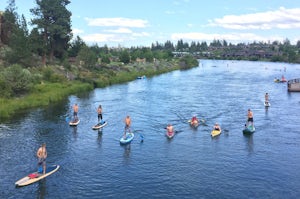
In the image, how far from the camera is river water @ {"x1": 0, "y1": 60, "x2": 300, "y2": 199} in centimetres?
2966

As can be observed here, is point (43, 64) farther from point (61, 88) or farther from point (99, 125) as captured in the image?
point (99, 125)

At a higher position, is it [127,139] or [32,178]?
[127,139]

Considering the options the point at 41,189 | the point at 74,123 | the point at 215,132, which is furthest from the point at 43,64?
the point at 41,189

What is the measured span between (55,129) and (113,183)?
2088 centimetres

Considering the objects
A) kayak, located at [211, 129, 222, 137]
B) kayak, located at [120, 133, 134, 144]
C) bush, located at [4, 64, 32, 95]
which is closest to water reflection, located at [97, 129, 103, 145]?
kayak, located at [120, 133, 134, 144]

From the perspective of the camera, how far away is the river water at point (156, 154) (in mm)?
29656

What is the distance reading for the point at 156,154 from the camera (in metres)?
38.6

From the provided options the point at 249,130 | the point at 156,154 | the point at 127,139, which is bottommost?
the point at 156,154

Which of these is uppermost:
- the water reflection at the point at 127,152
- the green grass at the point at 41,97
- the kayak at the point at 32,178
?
the green grass at the point at 41,97

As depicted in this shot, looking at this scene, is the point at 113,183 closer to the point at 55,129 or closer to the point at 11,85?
the point at 55,129

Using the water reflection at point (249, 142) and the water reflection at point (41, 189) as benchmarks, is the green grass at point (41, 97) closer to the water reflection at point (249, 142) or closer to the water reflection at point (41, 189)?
the water reflection at point (41, 189)

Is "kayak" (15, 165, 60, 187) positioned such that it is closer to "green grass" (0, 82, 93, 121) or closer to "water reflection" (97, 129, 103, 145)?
"water reflection" (97, 129, 103, 145)

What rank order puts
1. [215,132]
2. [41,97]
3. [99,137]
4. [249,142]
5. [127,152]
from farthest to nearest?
[41,97], [215,132], [99,137], [249,142], [127,152]

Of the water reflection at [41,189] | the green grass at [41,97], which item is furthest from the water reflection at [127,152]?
the green grass at [41,97]
